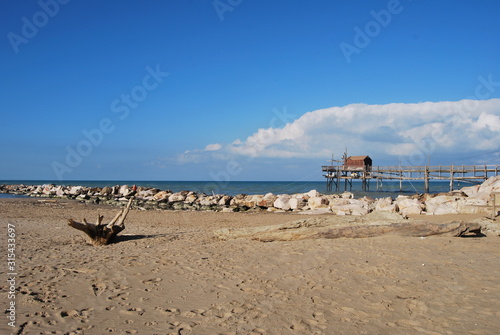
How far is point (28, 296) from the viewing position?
5.28m

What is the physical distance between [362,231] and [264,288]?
485cm

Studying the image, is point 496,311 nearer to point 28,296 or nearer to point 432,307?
point 432,307

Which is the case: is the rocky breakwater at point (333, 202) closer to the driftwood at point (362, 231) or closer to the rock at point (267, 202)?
the rock at point (267, 202)

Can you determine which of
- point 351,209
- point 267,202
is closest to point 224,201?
point 267,202

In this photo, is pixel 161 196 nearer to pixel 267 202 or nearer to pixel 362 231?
pixel 267 202

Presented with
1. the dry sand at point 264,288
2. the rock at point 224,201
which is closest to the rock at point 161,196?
the rock at point 224,201

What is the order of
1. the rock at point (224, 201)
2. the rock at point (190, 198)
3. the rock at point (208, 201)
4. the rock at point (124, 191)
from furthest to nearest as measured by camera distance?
the rock at point (124, 191)
the rock at point (190, 198)
the rock at point (208, 201)
the rock at point (224, 201)

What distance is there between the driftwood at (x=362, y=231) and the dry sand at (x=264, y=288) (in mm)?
390

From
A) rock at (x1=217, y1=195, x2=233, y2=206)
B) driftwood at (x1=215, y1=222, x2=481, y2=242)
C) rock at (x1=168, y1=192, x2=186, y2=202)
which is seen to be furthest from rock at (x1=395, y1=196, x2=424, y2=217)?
rock at (x1=168, y1=192, x2=186, y2=202)

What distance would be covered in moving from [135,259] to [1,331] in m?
3.66

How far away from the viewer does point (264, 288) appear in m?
5.75

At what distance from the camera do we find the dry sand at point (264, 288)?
4400 millimetres

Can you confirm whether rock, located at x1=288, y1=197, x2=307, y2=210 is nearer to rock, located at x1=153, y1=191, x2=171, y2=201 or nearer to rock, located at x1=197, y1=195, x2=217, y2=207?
rock, located at x1=197, y1=195, x2=217, y2=207

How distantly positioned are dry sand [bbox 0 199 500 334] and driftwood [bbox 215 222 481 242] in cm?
39
